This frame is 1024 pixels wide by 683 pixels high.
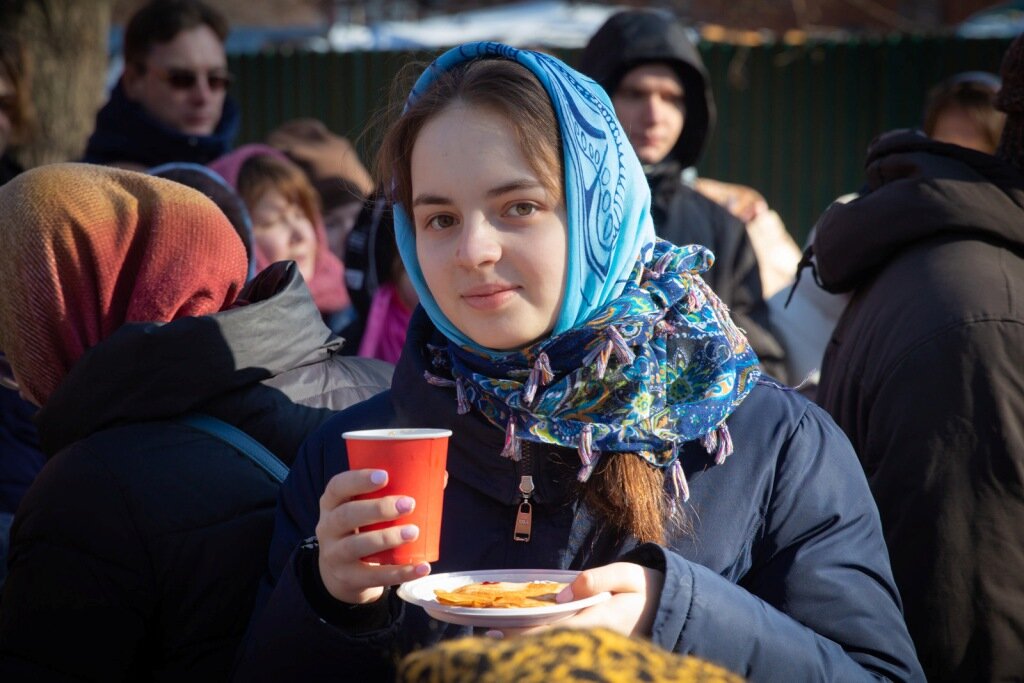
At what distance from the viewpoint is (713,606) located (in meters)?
1.84

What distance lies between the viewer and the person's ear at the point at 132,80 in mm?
5793

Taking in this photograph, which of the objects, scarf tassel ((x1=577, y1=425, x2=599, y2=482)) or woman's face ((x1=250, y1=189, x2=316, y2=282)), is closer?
scarf tassel ((x1=577, y1=425, x2=599, y2=482))

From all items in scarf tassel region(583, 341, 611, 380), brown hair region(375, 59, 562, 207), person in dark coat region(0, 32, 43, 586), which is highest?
brown hair region(375, 59, 562, 207)

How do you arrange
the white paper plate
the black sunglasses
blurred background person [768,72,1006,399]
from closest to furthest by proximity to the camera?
1. the white paper plate
2. blurred background person [768,72,1006,399]
3. the black sunglasses

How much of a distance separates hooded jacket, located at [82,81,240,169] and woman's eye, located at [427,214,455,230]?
3765mm

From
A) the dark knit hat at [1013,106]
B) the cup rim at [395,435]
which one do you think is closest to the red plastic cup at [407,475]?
the cup rim at [395,435]

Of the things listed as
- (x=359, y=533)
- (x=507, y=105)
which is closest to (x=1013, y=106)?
(x=507, y=105)

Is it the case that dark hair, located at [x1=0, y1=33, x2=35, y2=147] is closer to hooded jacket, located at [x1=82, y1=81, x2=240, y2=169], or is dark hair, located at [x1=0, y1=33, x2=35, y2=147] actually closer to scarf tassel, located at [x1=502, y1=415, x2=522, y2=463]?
hooded jacket, located at [x1=82, y1=81, x2=240, y2=169]

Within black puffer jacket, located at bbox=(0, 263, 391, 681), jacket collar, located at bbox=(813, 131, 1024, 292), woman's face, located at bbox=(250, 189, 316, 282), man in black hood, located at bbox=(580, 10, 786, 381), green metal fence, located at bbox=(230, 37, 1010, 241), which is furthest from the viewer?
green metal fence, located at bbox=(230, 37, 1010, 241)

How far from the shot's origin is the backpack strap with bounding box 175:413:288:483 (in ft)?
8.32

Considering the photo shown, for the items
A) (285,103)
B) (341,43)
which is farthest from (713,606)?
(341,43)

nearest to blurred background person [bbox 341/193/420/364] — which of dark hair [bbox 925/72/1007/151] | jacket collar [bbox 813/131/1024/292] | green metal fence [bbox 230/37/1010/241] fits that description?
jacket collar [bbox 813/131/1024/292]

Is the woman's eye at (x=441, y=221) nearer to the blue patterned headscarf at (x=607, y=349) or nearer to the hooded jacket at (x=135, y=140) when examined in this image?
the blue patterned headscarf at (x=607, y=349)

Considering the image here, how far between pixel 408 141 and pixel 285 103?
33.4 feet
